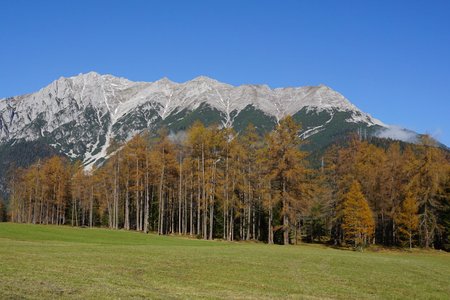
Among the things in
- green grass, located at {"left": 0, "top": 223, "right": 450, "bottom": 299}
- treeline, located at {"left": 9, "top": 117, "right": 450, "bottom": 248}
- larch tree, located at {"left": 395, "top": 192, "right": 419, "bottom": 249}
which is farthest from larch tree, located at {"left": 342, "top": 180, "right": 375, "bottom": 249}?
green grass, located at {"left": 0, "top": 223, "right": 450, "bottom": 299}

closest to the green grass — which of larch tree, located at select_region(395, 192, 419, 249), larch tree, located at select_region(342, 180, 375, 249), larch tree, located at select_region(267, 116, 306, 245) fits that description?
larch tree, located at select_region(267, 116, 306, 245)

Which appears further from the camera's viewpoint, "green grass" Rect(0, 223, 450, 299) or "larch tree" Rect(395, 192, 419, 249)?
"larch tree" Rect(395, 192, 419, 249)

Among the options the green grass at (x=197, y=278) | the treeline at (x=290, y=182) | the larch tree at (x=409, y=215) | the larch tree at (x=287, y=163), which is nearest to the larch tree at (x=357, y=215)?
the treeline at (x=290, y=182)

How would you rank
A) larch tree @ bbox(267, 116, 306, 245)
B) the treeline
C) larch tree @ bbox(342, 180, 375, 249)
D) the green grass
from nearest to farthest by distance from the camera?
the green grass → larch tree @ bbox(267, 116, 306, 245) → larch tree @ bbox(342, 180, 375, 249) → the treeline

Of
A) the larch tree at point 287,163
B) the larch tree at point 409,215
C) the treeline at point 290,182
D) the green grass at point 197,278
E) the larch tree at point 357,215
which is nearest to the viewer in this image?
the green grass at point 197,278

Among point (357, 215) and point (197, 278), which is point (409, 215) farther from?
point (197, 278)

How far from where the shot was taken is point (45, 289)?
15570 mm

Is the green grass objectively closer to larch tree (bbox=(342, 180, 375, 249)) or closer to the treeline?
larch tree (bbox=(342, 180, 375, 249))

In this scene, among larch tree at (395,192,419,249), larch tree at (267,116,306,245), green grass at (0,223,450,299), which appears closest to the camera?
green grass at (0,223,450,299)

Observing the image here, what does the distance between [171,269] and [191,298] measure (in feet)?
26.1

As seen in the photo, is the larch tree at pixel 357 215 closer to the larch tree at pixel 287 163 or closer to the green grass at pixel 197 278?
the larch tree at pixel 287 163

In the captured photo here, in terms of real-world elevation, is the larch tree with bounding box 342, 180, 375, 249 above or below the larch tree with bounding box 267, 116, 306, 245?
below

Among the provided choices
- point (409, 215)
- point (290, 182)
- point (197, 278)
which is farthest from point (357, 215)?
point (197, 278)

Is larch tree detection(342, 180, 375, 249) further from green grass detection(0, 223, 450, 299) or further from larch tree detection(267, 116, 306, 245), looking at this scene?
green grass detection(0, 223, 450, 299)
